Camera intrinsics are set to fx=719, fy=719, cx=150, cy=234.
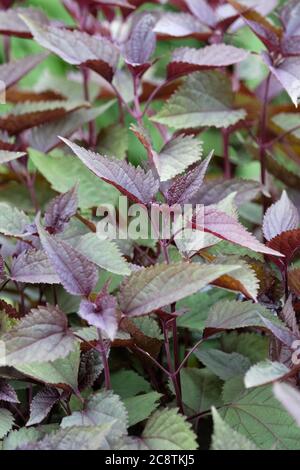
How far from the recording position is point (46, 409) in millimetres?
823

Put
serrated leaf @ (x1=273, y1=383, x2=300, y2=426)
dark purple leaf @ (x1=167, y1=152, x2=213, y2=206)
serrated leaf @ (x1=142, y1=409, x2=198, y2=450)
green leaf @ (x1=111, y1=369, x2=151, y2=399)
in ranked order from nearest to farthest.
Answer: serrated leaf @ (x1=273, y1=383, x2=300, y2=426), serrated leaf @ (x1=142, y1=409, x2=198, y2=450), dark purple leaf @ (x1=167, y1=152, x2=213, y2=206), green leaf @ (x1=111, y1=369, x2=151, y2=399)

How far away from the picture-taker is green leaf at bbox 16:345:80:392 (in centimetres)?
80

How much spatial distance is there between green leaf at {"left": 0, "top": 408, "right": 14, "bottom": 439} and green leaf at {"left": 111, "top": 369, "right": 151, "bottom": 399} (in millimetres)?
171

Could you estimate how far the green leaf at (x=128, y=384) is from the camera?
96cm

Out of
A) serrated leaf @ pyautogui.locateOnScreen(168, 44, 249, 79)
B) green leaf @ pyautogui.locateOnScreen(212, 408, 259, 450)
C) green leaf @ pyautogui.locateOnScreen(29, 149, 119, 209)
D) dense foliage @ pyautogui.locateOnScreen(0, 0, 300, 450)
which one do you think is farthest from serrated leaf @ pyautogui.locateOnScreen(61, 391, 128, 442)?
serrated leaf @ pyautogui.locateOnScreen(168, 44, 249, 79)

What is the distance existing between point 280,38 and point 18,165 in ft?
1.67

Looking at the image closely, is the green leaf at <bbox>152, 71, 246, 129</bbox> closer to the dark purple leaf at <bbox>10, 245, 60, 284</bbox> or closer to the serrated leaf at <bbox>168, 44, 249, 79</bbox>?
the serrated leaf at <bbox>168, 44, 249, 79</bbox>

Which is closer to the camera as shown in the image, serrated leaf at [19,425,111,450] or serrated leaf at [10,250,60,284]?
serrated leaf at [19,425,111,450]

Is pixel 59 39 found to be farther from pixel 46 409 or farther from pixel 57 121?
pixel 46 409

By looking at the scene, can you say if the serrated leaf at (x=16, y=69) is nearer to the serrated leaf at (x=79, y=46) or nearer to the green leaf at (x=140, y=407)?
the serrated leaf at (x=79, y=46)

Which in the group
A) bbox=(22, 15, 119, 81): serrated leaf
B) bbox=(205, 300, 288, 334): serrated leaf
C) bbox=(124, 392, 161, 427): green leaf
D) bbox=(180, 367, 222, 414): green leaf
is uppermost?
bbox=(22, 15, 119, 81): serrated leaf

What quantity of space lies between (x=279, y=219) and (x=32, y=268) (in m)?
0.32

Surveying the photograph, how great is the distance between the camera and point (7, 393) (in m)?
0.84

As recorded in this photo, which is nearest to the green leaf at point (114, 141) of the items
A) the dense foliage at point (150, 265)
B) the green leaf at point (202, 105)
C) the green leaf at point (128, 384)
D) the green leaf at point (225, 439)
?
the dense foliage at point (150, 265)
